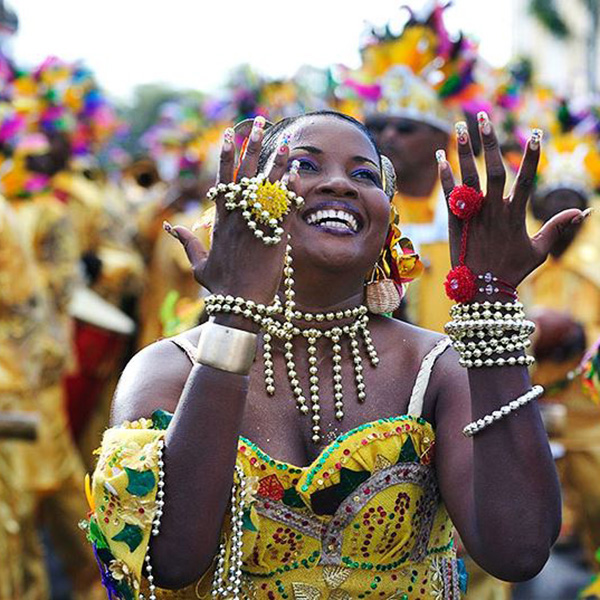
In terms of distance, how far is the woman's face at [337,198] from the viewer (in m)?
2.64

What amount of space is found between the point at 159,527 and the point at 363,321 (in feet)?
2.08

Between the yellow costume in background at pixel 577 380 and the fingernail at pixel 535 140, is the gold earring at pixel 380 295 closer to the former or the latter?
the fingernail at pixel 535 140

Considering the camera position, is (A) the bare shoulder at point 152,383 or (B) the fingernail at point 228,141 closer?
(B) the fingernail at point 228,141

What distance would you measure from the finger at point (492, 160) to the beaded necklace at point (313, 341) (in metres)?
0.44

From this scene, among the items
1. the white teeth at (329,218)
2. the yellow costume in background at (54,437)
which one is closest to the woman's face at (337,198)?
the white teeth at (329,218)

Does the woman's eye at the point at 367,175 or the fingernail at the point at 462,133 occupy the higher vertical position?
the fingernail at the point at 462,133

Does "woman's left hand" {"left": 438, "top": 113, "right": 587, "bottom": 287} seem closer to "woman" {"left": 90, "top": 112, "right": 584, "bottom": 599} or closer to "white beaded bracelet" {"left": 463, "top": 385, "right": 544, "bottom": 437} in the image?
"woman" {"left": 90, "top": 112, "right": 584, "bottom": 599}

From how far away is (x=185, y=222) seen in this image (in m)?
A: 9.01

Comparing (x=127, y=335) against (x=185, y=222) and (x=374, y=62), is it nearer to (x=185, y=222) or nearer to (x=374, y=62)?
(x=185, y=222)

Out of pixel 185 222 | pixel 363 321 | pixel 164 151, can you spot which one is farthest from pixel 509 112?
pixel 363 321

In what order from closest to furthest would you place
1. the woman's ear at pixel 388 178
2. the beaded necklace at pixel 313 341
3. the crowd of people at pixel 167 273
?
the beaded necklace at pixel 313 341 < the woman's ear at pixel 388 178 < the crowd of people at pixel 167 273

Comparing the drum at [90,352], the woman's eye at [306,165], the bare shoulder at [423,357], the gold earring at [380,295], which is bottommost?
the drum at [90,352]

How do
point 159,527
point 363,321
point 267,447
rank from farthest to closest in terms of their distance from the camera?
point 363,321 → point 267,447 → point 159,527

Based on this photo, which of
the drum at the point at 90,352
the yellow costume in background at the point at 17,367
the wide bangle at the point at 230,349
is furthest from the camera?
the drum at the point at 90,352
